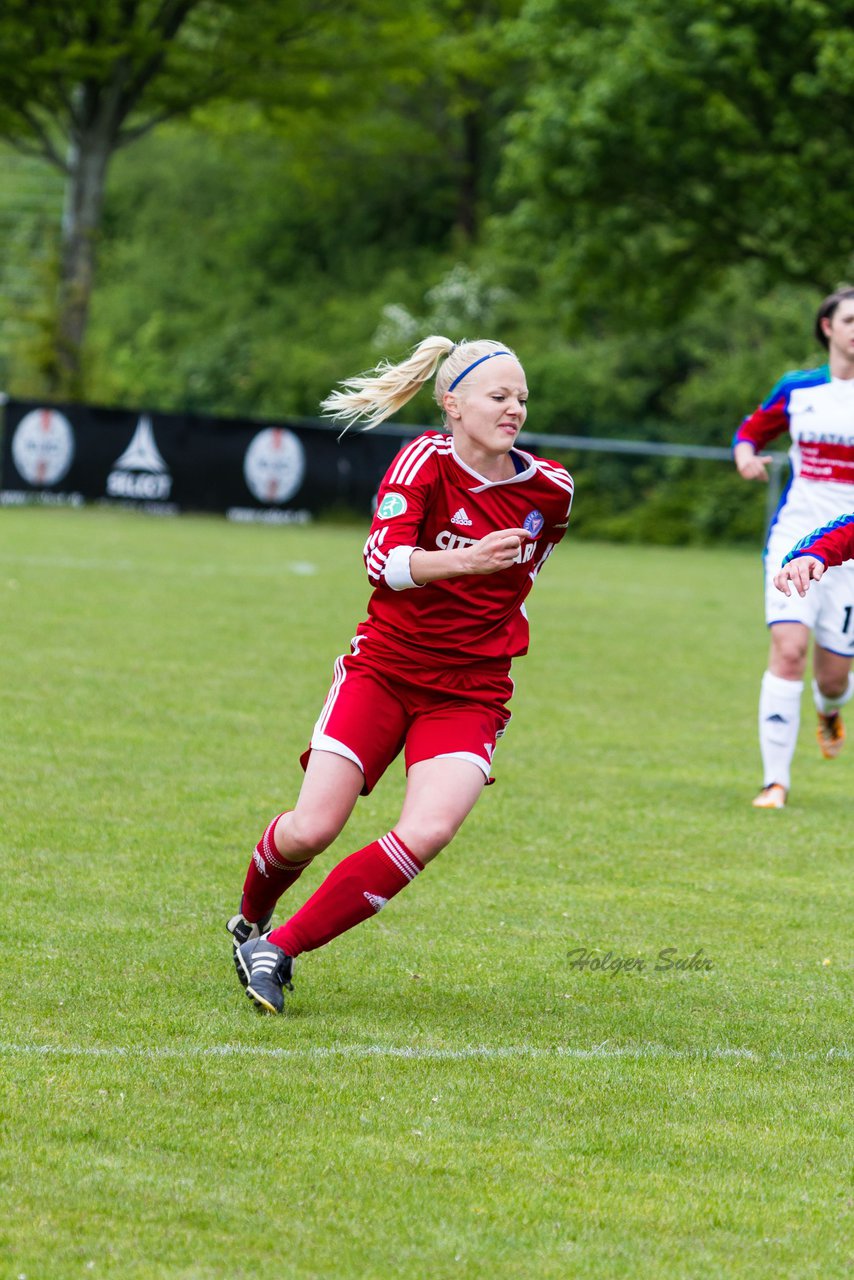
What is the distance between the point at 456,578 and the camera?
4914mm

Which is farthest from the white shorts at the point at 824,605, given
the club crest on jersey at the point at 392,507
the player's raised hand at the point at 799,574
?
the club crest on jersey at the point at 392,507

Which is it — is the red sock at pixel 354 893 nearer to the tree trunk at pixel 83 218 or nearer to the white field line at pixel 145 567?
the white field line at pixel 145 567

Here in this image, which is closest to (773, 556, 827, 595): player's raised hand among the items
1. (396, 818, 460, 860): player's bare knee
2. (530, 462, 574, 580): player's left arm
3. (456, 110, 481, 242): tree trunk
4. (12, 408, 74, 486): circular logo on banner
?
(530, 462, 574, 580): player's left arm

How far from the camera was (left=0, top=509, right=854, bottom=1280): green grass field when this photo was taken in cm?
340

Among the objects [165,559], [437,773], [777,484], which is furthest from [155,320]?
[437,773]

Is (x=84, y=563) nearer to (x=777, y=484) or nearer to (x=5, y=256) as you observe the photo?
(x=777, y=484)

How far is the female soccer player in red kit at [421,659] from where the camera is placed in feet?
15.8

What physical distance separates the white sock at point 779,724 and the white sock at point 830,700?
15.7 inches

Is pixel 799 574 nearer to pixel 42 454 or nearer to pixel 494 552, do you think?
pixel 494 552

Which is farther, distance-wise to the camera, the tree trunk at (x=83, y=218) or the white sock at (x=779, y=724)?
the tree trunk at (x=83, y=218)

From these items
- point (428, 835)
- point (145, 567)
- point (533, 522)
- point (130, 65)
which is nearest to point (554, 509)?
point (533, 522)

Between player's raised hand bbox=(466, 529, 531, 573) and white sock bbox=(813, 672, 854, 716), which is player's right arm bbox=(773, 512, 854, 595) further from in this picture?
white sock bbox=(813, 672, 854, 716)

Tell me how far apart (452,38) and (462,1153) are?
40.9 meters

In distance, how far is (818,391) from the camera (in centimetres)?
826
